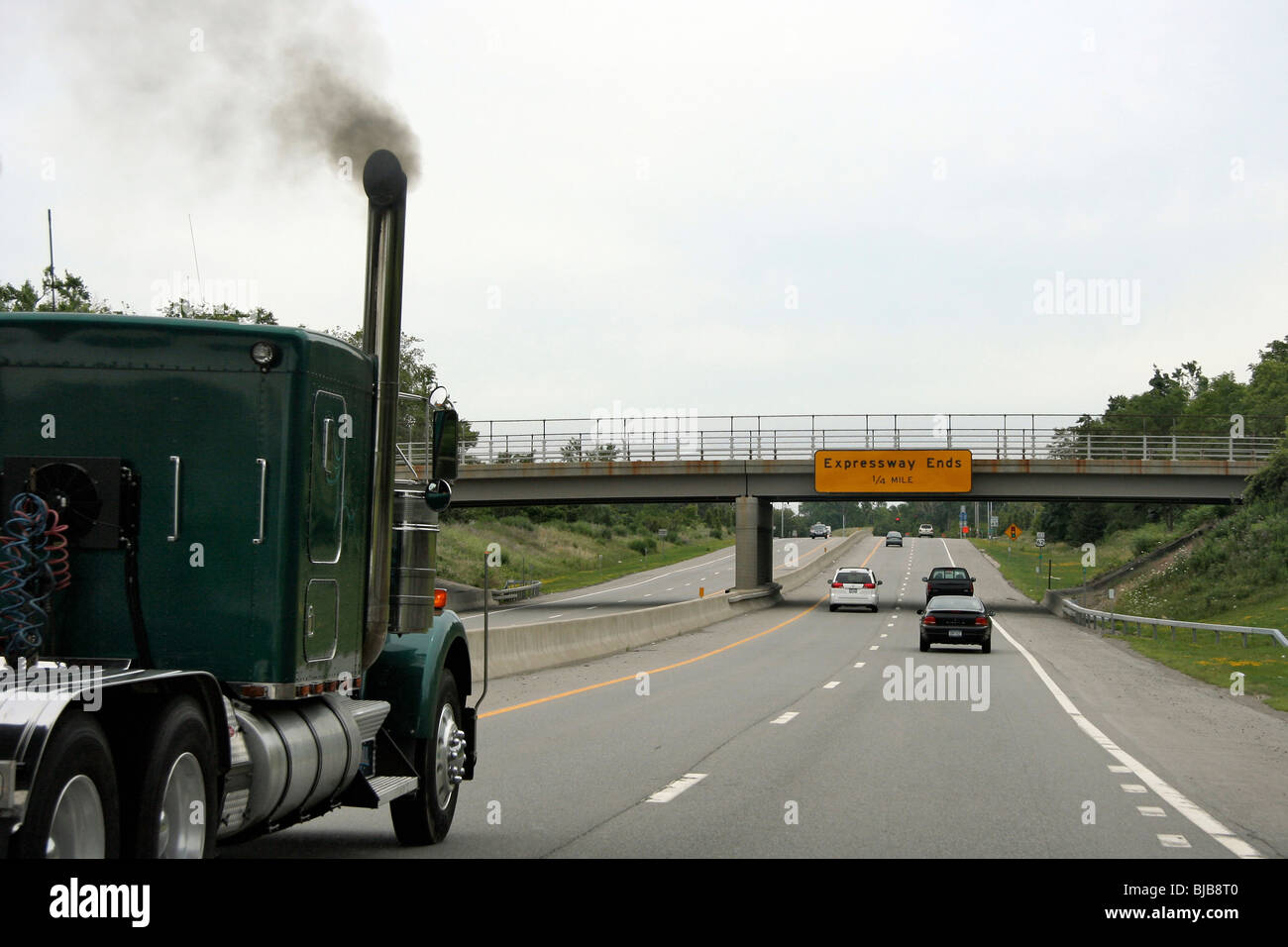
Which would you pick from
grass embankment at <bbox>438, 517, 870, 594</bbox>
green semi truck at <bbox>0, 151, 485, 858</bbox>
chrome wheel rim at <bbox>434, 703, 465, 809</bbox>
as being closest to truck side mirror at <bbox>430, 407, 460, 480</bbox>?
green semi truck at <bbox>0, 151, 485, 858</bbox>

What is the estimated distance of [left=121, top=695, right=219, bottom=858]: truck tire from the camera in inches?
205

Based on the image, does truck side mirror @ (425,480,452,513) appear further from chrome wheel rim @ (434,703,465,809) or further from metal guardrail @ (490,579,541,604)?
metal guardrail @ (490,579,541,604)

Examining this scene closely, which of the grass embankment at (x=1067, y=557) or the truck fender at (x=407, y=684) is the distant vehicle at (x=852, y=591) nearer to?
the grass embankment at (x=1067, y=557)

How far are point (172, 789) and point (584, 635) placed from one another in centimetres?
2367

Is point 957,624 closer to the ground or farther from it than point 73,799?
closer to the ground

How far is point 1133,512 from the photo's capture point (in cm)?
12169

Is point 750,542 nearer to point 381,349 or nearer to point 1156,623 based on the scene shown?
point 1156,623

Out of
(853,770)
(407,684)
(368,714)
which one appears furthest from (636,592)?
(368,714)

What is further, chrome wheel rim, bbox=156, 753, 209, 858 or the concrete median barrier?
the concrete median barrier

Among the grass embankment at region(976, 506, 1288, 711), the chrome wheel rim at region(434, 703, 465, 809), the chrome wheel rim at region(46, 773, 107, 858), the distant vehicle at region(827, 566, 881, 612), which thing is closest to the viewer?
the chrome wheel rim at region(46, 773, 107, 858)

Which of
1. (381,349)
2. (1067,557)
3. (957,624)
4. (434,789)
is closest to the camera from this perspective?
(381,349)

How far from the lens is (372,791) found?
25.2 ft

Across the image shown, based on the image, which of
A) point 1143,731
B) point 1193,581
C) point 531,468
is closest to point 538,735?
point 1143,731

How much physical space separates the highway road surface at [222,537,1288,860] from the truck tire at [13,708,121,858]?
11.2 ft
